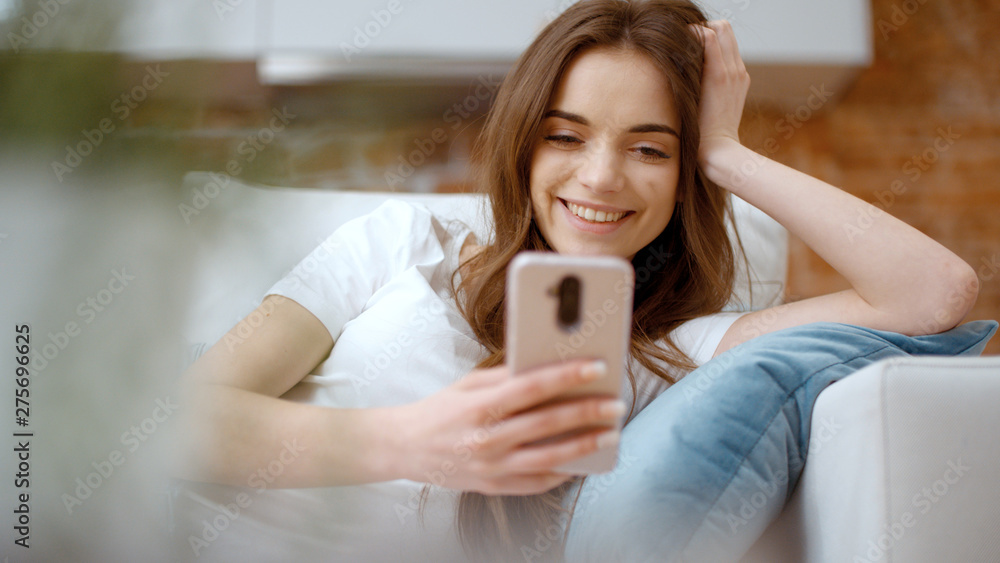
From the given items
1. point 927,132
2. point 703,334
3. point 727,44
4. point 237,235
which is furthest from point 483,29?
point 237,235

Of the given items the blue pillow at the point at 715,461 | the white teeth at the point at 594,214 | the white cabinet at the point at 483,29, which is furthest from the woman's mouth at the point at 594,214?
the white cabinet at the point at 483,29

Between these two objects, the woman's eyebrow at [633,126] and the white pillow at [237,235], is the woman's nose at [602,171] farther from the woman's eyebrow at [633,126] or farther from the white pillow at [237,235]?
the white pillow at [237,235]

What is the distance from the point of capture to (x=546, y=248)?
3.60 ft

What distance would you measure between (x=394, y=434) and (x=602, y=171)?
50 centimetres

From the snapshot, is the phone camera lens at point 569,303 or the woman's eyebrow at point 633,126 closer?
the phone camera lens at point 569,303

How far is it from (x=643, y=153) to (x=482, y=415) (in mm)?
593

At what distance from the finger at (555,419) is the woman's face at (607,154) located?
49 centimetres

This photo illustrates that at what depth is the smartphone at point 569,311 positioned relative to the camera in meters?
0.48

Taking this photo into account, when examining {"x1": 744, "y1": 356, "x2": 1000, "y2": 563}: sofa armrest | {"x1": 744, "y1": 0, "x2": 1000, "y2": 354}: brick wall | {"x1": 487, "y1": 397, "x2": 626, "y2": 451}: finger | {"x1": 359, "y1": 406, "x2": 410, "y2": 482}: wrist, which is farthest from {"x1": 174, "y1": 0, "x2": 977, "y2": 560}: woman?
{"x1": 744, "y1": 0, "x2": 1000, "y2": 354}: brick wall

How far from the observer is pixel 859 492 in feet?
1.93

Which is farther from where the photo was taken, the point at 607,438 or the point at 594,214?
the point at 594,214

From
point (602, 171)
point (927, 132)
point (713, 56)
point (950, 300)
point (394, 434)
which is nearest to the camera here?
point (394, 434)

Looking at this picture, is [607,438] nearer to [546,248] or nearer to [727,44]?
[546,248]

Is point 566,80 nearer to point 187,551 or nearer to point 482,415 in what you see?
point 482,415
